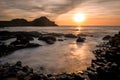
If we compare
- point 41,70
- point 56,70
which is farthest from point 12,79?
point 56,70

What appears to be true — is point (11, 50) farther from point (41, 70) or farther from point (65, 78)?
point (65, 78)

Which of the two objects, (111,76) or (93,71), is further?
(93,71)

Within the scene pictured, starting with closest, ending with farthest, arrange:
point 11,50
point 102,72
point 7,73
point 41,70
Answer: point 102,72
point 7,73
point 41,70
point 11,50

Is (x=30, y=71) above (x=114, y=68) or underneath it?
underneath

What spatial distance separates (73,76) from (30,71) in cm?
355

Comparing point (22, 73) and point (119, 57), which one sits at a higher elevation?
point (119, 57)

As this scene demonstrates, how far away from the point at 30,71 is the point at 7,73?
173 centimetres

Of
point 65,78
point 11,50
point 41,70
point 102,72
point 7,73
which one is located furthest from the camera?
point 11,50

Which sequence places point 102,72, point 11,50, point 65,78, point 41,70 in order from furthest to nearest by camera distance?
point 11,50
point 41,70
point 102,72
point 65,78

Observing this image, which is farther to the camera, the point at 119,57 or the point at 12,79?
the point at 119,57

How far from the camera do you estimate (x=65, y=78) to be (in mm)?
9336

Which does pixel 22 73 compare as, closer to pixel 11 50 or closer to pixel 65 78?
pixel 65 78

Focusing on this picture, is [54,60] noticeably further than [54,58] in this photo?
No

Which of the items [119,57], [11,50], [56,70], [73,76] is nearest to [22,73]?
[56,70]
